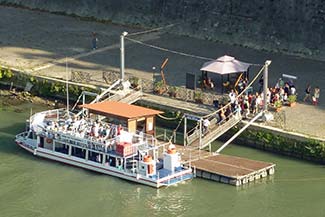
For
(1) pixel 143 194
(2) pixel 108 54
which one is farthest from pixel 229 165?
(2) pixel 108 54

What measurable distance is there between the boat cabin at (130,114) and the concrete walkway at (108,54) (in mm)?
3330

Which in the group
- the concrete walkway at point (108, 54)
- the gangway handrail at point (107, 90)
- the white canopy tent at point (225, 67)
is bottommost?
the gangway handrail at point (107, 90)

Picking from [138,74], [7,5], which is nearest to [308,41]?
[138,74]

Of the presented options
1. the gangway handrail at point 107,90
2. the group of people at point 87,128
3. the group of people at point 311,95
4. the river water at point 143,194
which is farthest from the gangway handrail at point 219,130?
the gangway handrail at point 107,90

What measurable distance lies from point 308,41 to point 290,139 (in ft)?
37.9

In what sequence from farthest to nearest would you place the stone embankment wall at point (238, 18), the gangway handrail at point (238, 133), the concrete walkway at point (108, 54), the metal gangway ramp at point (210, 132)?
1. the stone embankment wall at point (238, 18)
2. the concrete walkway at point (108, 54)
3. the gangway handrail at point (238, 133)
4. the metal gangway ramp at point (210, 132)

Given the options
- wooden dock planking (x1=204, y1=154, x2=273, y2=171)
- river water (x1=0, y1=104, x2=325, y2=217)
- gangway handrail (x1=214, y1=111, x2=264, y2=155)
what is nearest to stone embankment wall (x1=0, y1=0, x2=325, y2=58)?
gangway handrail (x1=214, y1=111, x2=264, y2=155)

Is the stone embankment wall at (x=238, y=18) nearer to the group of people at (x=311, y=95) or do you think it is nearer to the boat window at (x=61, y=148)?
the group of people at (x=311, y=95)

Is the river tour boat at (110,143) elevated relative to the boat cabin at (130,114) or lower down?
lower down

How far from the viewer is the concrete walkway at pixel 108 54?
51.4 m

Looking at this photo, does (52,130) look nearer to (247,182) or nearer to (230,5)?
(247,182)

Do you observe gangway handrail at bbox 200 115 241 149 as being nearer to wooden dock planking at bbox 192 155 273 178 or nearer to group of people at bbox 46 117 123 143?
wooden dock planking at bbox 192 155 273 178

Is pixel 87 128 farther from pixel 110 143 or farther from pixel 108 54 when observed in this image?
pixel 108 54

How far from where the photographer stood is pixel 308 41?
54.5 metres
